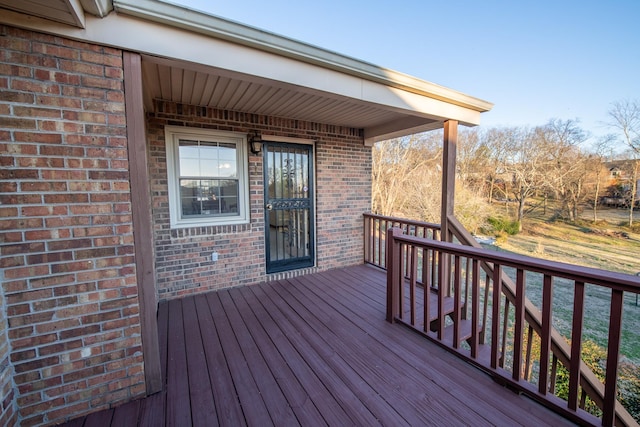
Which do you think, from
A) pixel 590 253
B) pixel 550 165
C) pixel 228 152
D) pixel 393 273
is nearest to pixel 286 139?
pixel 228 152

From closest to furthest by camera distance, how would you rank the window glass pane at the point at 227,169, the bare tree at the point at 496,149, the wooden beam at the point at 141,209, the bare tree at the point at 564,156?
the wooden beam at the point at 141,209 < the window glass pane at the point at 227,169 < the bare tree at the point at 564,156 < the bare tree at the point at 496,149

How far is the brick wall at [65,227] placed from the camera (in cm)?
137

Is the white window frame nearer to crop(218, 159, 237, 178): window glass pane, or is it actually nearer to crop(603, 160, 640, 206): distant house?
crop(218, 159, 237, 178): window glass pane

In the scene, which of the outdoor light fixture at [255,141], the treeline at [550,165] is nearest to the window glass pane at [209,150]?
the outdoor light fixture at [255,141]

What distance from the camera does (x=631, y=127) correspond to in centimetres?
1253

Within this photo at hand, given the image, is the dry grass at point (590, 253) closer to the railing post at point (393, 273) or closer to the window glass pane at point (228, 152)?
the railing post at point (393, 273)

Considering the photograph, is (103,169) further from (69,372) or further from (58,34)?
(69,372)

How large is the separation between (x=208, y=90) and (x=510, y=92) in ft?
56.0

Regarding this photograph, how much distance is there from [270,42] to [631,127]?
1875 cm

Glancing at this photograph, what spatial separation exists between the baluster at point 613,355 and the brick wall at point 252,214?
3340mm

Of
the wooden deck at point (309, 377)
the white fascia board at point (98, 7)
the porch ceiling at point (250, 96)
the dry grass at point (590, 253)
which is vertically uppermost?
the porch ceiling at point (250, 96)

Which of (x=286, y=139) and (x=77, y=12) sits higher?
(x=77, y=12)

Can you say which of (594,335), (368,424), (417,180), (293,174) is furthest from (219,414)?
(417,180)

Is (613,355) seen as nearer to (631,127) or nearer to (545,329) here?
(545,329)
